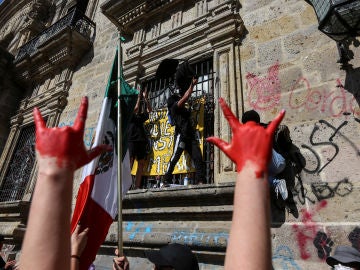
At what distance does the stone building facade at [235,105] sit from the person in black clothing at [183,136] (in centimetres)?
26

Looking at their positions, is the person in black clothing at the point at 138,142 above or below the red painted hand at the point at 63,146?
above

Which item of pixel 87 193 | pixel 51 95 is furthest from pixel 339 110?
pixel 51 95

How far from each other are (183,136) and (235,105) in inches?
34.6

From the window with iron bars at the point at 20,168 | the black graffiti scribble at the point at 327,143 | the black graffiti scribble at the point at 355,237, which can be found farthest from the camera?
the window with iron bars at the point at 20,168

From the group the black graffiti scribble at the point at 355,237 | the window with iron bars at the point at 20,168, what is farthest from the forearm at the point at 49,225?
the window with iron bars at the point at 20,168

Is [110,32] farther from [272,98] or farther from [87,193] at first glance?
[87,193]

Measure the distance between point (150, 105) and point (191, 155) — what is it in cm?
164

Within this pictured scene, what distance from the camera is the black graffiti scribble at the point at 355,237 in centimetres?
245

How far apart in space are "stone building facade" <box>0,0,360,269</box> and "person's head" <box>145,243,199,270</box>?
122cm

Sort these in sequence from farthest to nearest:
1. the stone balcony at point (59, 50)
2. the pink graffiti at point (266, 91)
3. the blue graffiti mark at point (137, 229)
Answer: the stone balcony at point (59, 50) < the blue graffiti mark at point (137, 229) < the pink graffiti at point (266, 91)

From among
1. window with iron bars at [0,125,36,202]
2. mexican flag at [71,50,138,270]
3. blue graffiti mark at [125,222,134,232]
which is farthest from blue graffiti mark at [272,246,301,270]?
window with iron bars at [0,125,36,202]

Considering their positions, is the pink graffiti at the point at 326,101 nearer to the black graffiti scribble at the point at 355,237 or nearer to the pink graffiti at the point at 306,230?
the pink graffiti at the point at 306,230

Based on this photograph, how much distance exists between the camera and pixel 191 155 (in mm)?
4109

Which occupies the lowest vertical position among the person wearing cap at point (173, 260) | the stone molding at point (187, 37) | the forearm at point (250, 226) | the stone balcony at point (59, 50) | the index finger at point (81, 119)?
the person wearing cap at point (173, 260)
